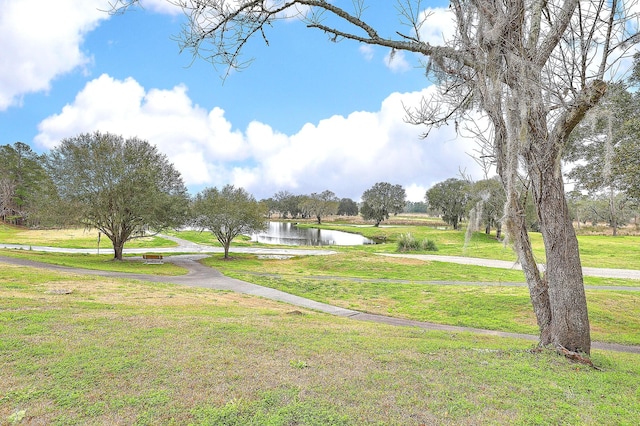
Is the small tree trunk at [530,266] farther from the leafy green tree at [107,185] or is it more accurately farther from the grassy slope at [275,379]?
the leafy green tree at [107,185]

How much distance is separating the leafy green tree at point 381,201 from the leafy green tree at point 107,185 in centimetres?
5794

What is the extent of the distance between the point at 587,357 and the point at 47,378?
23.2 feet

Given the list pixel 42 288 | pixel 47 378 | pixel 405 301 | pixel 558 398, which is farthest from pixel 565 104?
pixel 42 288

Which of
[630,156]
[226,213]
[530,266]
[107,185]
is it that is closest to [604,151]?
[630,156]

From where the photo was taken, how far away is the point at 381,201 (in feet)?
255

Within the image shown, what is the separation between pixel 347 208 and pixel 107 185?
12011cm

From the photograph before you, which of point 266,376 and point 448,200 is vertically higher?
point 448,200

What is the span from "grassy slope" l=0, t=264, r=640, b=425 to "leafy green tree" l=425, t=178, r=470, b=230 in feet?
184

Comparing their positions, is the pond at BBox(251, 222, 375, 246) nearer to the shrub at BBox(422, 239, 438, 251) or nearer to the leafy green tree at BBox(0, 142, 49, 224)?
the shrub at BBox(422, 239, 438, 251)

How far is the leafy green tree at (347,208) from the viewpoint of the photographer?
141m

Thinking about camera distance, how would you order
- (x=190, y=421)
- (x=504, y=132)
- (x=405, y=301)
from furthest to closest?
(x=405, y=301) → (x=504, y=132) → (x=190, y=421)

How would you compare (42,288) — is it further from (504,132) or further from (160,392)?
(504,132)

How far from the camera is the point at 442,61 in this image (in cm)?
567

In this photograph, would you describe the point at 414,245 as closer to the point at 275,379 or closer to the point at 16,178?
the point at 275,379
